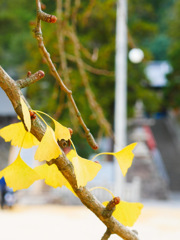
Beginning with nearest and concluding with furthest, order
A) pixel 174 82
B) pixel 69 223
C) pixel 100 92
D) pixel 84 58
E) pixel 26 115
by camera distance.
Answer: pixel 26 115 < pixel 69 223 < pixel 84 58 < pixel 100 92 < pixel 174 82

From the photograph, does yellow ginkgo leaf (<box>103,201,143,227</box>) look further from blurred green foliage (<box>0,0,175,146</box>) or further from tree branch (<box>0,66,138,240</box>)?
blurred green foliage (<box>0,0,175,146</box>)

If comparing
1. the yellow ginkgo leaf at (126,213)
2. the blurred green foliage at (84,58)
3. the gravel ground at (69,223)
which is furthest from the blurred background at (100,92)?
the yellow ginkgo leaf at (126,213)

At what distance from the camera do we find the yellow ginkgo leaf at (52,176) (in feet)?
0.53

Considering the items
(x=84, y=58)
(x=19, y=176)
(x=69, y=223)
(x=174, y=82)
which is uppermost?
(x=174, y=82)

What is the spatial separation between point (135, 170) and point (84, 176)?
16.0 feet

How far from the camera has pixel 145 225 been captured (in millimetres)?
3268

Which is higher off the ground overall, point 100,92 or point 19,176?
point 100,92

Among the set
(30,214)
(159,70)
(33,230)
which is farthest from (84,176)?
(159,70)

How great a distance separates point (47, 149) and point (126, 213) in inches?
→ 2.0

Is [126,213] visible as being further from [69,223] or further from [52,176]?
[69,223]

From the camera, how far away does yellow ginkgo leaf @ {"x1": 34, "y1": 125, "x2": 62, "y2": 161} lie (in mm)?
135

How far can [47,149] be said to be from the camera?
14 cm

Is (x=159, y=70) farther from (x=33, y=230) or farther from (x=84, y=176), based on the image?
(x=84, y=176)

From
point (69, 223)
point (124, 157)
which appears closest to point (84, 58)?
point (69, 223)
